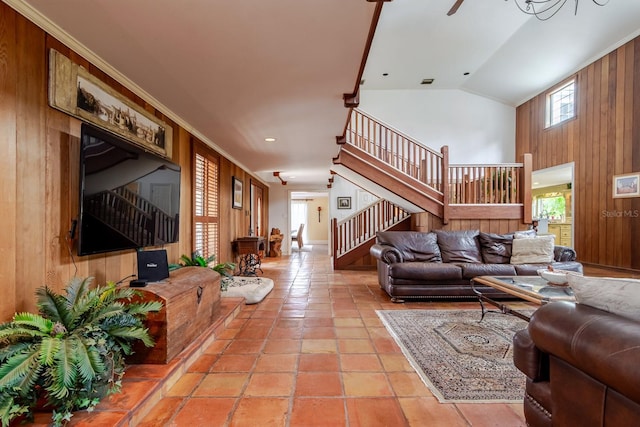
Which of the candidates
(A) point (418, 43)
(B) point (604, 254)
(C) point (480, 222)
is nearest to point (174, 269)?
(C) point (480, 222)

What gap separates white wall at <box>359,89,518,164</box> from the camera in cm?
831

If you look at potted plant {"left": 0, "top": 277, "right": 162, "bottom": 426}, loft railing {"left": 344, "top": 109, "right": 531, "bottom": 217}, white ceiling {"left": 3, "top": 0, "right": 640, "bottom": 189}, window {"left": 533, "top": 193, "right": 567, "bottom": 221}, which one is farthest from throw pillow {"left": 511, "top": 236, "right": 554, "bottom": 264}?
window {"left": 533, "top": 193, "right": 567, "bottom": 221}

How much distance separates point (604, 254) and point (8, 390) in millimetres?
8461

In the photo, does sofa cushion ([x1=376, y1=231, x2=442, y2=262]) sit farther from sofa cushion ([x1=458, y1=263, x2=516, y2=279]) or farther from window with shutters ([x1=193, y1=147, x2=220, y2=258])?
window with shutters ([x1=193, y1=147, x2=220, y2=258])

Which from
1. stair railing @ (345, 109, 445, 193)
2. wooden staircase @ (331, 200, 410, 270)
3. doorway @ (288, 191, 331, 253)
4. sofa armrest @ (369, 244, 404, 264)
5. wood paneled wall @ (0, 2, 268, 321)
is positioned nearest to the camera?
wood paneled wall @ (0, 2, 268, 321)

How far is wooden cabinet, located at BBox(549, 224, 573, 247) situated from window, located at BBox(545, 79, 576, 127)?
9.31 feet

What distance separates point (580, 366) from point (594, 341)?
114 mm

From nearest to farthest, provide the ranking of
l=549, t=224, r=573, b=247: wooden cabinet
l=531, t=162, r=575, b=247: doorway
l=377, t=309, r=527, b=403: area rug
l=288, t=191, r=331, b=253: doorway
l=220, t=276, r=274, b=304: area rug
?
l=377, t=309, r=527, b=403: area rug
l=220, t=276, r=274, b=304: area rug
l=531, t=162, r=575, b=247: doorway
l=549, t=224, r=573, b=247: wooden cabinet
l=288, t=191, r=331, b=253: doorway

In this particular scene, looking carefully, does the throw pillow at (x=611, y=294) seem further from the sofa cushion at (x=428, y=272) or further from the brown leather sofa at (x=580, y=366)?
the sofa cushion at (x=428, y=272)

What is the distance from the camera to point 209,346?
233 centimetres

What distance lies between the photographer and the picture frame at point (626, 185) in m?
5.33

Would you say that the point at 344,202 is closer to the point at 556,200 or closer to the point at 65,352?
the point at 556,200

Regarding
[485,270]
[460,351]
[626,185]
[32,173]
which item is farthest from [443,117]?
[32,173]

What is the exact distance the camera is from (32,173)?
161cm
